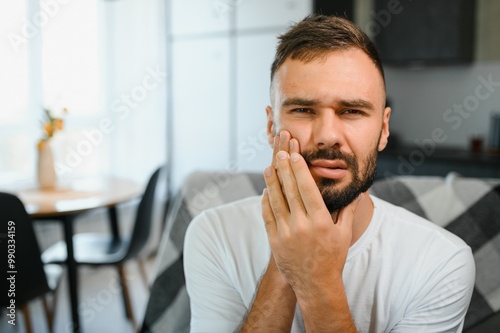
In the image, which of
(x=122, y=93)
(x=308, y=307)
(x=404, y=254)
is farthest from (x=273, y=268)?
(x=122, y=93)

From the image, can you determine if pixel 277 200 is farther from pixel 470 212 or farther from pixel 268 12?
pixel 268 12

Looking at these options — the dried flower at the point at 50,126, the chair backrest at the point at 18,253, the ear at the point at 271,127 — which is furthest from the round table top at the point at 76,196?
the ear at the point at 271,127

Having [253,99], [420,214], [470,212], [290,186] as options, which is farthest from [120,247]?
[290,186]

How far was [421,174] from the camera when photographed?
371 centimetres

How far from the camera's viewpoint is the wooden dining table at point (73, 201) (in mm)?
2504

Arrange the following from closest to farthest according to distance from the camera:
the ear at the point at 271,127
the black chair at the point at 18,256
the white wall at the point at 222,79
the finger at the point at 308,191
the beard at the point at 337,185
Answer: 1. the finger at the point at 308,191
2. the beard at the point at 337,185
3. the ear at the point at 271,127
4. the black chair at the point at 18,256
5. the white wall at the point at 222,79

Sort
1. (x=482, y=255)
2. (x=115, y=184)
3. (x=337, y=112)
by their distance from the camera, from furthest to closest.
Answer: (x=115, y=184), (x=482, y=255), (x=337, y=112)

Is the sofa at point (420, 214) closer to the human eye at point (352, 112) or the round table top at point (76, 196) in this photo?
the human eye at point (352, 112)

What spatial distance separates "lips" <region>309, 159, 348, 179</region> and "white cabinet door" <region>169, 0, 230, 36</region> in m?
3.31

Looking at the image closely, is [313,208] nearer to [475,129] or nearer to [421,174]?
[421,174]

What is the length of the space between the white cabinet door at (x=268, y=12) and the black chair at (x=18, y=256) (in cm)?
229

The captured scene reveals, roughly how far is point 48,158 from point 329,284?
2.26 m

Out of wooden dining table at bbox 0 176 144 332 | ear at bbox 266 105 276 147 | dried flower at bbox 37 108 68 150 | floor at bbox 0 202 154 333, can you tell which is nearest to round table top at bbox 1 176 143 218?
wooden dining table at bbox 0 176 144 332

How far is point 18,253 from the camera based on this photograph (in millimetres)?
2234
